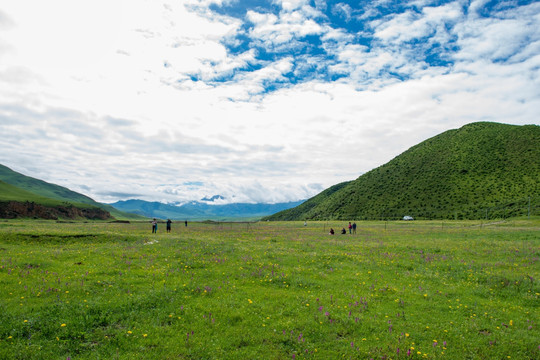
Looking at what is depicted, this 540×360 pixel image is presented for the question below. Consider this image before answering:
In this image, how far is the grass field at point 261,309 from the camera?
9867 mm

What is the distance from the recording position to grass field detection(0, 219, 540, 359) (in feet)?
32.4

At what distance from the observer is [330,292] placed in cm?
1584

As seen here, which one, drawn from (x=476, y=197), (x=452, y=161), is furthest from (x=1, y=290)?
(x=452, y=161)

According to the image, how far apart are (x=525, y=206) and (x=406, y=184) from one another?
55.9 metres

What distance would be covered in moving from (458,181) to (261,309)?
480ft

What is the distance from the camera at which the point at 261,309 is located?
13133 millimetres

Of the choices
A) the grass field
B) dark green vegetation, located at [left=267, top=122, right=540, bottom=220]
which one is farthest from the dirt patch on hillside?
the grass field

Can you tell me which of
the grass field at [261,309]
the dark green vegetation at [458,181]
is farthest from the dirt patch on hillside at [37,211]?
the grass field at [261,309]

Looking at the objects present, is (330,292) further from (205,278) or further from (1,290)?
(1,290)

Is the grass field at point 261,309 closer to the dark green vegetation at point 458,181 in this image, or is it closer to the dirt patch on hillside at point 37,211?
the dark green vegetation at point 458,181

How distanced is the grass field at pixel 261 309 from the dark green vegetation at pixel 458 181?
97.0 metres

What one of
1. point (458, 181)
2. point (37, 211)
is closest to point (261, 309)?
point (458, 181)

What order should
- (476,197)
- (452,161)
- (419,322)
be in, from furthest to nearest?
(452,161) → (476,197) → (419,322)

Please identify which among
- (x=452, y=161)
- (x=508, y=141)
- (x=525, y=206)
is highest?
(x=508, y=141)
